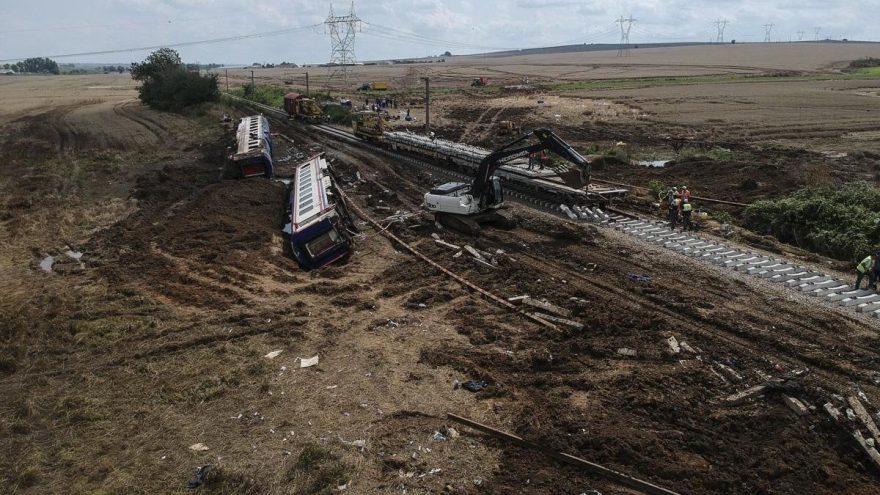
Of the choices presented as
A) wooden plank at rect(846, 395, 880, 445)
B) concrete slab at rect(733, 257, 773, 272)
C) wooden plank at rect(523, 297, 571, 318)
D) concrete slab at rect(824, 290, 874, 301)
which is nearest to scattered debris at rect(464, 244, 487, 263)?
wooden plank at rect(523, 297, 571, 318)

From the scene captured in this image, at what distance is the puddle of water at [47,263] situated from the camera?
61.0 ft

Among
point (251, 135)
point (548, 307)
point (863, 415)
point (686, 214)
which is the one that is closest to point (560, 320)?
point (548, 307)

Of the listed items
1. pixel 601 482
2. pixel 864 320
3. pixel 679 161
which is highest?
pixel 679 161

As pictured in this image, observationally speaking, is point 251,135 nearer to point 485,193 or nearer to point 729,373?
point 485,193

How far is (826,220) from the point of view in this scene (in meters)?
20.1

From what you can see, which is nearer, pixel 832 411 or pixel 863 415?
Answer: pixel 863 415

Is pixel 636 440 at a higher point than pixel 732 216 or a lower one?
lower

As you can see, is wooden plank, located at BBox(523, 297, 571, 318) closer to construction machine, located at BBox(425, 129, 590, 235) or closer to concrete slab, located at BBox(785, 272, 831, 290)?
construction machine, located at BBox(425, 129, 590, 235)

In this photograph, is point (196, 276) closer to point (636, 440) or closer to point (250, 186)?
point (250, 186)

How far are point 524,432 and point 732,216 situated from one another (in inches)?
663

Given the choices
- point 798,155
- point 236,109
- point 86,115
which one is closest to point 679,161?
point 798,155

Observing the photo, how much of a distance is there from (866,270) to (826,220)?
220 inches

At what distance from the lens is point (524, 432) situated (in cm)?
1009

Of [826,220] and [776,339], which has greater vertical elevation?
[826,220]
